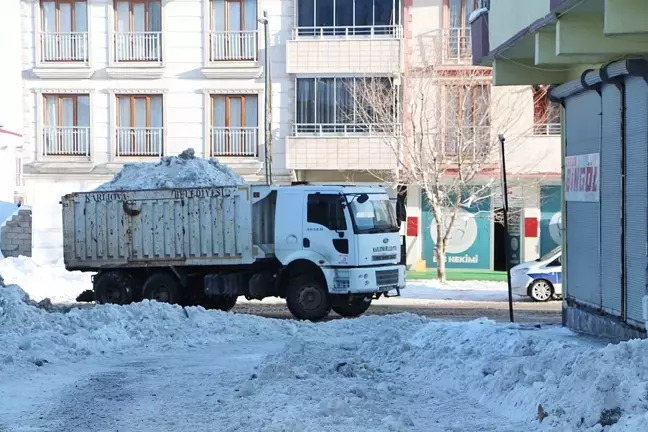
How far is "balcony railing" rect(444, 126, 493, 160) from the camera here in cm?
3138

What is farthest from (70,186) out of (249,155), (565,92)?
(565,92)

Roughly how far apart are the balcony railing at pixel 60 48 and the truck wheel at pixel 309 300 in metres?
19.4

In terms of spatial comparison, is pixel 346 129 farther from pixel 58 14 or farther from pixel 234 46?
pixel 58 14

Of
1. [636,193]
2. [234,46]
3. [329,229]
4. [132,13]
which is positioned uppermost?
[132,13]

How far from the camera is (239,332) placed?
54.0 ft

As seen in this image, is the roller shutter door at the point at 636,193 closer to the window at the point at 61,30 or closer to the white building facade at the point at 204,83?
the white building facade at the point at 204,83

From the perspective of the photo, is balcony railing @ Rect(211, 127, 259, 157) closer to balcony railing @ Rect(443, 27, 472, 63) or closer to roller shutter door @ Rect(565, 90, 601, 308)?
balcony railing @ Rect(443, 27, 472, 63)

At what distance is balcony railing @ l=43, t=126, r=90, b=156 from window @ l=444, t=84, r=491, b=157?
1326 cm

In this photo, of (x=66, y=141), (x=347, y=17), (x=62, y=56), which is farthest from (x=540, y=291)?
(x=62, y=56)

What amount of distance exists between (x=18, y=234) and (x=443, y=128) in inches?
664

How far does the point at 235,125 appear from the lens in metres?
36.1

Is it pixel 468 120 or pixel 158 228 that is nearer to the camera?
pixel 158 228

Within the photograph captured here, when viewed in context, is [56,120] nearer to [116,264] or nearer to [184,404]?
[116,264]

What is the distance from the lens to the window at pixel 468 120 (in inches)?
1245
